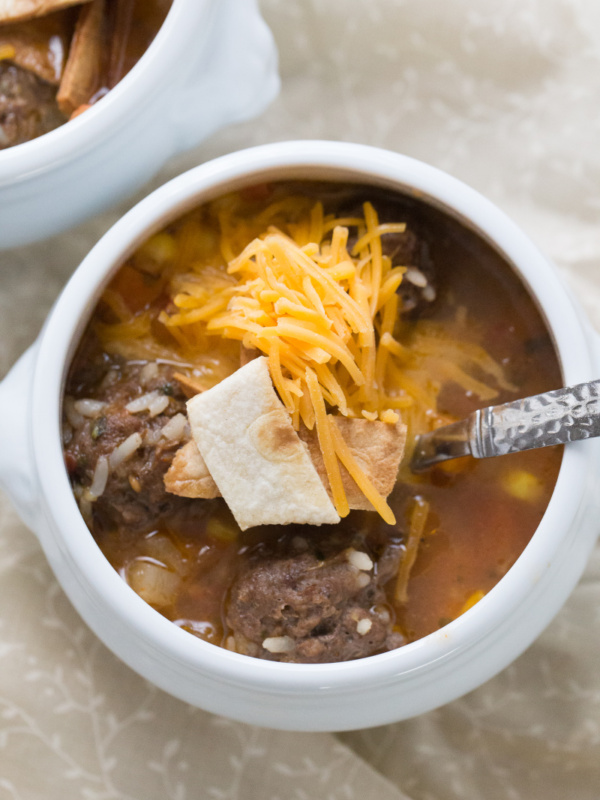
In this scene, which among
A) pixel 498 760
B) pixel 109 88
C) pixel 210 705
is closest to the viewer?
pixel 210 705

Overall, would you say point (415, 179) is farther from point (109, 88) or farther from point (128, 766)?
point (128, 766)

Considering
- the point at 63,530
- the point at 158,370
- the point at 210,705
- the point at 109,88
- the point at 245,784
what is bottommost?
the point at 245,784

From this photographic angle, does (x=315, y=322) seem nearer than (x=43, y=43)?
Yes

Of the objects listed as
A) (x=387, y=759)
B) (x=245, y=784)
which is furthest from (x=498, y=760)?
(x=245, y=784)

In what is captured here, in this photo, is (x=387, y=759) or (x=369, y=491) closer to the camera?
(x=369, y=491)

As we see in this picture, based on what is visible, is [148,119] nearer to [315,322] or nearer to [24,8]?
[24,8]

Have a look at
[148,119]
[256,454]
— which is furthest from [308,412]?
[148,119]

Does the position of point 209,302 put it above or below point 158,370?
above

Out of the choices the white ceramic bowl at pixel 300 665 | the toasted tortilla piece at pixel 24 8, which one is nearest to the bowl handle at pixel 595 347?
the white ceramic bowl at pixel 300 665
